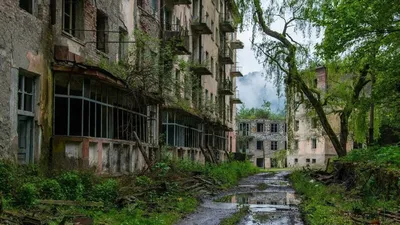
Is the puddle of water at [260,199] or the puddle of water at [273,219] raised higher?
the puddle of water at [273,219]

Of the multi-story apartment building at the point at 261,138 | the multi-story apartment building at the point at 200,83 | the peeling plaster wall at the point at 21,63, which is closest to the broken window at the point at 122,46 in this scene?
the multi-story apartment building at the point at 200,83

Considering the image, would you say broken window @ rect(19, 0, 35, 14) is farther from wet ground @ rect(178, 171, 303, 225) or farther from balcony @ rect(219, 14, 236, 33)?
balcony @ rect(219, 14, 236, 33)

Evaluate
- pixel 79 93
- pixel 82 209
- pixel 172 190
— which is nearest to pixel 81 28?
pixel 79 93

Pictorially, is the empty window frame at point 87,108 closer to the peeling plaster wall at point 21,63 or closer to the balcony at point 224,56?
the peeling plaster wall at point 21,63

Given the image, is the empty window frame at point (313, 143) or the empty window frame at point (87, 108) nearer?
the empty window frame at point (87, 108)

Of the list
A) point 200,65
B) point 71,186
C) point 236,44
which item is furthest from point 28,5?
point 236,44

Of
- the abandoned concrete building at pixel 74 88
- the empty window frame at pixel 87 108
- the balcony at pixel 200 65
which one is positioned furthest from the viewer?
the balcony at pixel 200 65

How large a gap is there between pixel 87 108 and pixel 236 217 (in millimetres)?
6022

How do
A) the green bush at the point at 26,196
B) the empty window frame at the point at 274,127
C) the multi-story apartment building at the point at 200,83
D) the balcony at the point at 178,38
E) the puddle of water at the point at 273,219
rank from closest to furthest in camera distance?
the green bush at the point at 26,196 < the puddle of water at the point at 273,219 < the balcony at the point at 178,38 < the multi-story apartment building at the point at 200,83 < the empty window frame at the point at 274,127

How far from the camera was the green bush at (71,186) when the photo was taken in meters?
12.3

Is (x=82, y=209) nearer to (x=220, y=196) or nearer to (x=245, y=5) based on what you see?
(x=220, y=196)

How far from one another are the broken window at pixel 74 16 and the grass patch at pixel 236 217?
7732 mm

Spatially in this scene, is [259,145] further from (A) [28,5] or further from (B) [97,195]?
(B) [97,195]

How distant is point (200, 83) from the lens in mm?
34312
